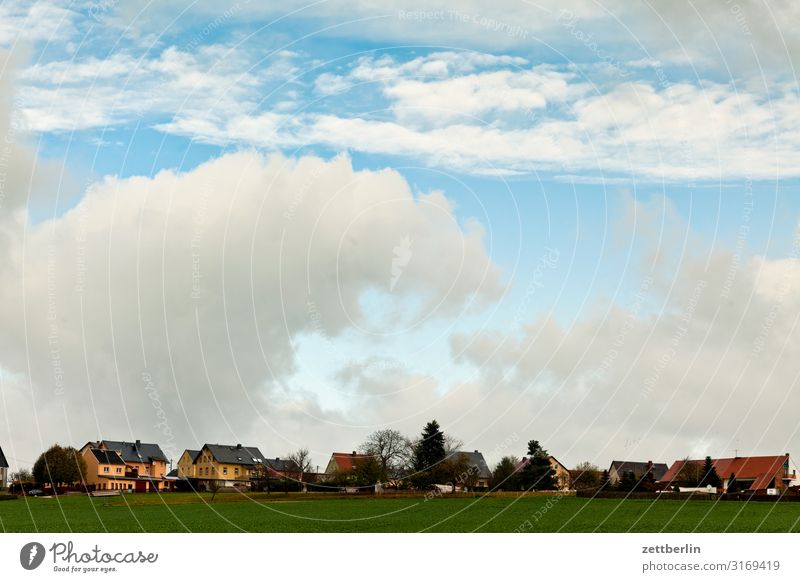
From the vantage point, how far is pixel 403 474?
77250 mm

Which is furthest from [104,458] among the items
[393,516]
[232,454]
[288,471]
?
[393,516]

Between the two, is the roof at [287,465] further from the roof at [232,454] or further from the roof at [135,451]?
the roof at [135,451]

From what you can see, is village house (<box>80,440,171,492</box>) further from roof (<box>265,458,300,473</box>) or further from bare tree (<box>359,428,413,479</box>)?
bare tree (<box>359,428,413,479</box>)

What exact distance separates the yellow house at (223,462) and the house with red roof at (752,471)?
159ft

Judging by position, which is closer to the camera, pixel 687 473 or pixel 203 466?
pixel 687 473

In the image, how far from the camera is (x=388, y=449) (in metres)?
79.1

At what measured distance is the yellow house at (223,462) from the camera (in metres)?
111
